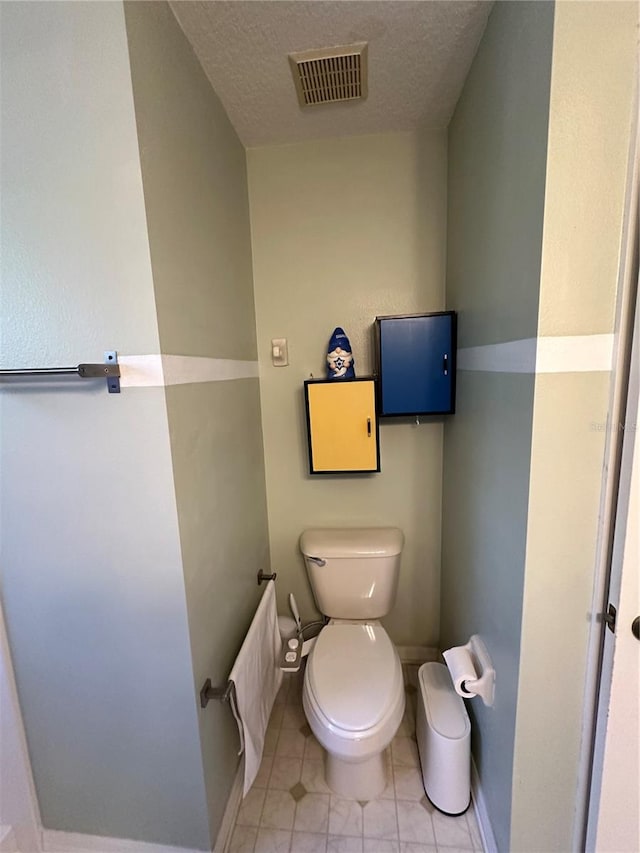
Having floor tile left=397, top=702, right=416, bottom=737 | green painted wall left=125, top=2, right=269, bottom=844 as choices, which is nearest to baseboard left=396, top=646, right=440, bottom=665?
floor tile left=397, top=702, right=416, bottom=737

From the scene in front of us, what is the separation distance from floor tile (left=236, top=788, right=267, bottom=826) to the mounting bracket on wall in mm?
1477

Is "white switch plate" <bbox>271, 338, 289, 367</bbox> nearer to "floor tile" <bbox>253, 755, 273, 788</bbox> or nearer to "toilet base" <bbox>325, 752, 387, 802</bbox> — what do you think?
"toilet base" <bbox>325, 752, 387, 802</bbox>

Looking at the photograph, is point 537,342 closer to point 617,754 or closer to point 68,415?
point 617,754

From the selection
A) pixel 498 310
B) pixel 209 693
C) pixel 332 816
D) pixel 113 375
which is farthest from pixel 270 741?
pixel 498 310

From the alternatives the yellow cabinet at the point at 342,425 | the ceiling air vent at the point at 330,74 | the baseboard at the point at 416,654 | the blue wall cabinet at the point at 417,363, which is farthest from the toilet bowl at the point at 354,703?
the ceiling air vent at the point at 330,74

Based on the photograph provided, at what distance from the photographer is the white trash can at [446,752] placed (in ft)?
3.78

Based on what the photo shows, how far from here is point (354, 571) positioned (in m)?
1.51

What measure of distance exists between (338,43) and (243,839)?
248 centimetres

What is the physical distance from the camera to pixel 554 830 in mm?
953

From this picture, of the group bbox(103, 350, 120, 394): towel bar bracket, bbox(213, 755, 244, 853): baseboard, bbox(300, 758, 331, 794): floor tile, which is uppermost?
bbox(103, 350, 120, 394): towel bar bracket

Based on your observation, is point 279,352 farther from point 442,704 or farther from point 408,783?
point 408,783

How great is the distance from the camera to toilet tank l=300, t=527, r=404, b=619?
4.91 ft

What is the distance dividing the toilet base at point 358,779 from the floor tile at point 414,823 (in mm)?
90

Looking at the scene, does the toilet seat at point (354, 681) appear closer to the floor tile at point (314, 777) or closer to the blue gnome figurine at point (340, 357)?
the floor tile at point (314, 777)
